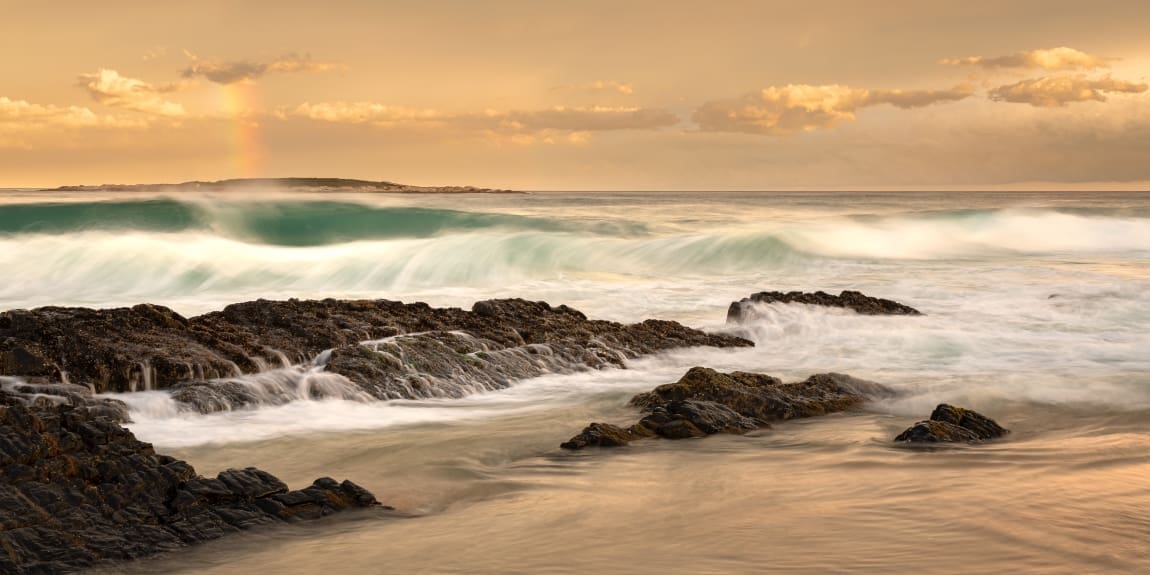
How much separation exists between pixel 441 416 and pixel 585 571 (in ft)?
13.8

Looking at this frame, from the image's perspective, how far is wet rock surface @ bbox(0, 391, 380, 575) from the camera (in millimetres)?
4637

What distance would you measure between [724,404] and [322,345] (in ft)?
13.6

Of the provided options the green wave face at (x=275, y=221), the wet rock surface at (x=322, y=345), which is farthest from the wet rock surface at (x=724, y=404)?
the green wave face at (x=275, y=221)

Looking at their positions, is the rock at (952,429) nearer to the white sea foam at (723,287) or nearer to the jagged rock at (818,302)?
the white sea foam at (723,287)

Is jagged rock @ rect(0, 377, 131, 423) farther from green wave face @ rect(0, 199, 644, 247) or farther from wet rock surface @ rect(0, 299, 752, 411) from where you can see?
green wave face @ rect(0, 199, 644, 247)

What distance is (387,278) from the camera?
79.8 feet

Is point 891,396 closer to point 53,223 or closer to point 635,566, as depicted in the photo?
point 635,566

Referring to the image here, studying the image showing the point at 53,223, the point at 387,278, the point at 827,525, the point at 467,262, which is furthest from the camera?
the point at 53,223

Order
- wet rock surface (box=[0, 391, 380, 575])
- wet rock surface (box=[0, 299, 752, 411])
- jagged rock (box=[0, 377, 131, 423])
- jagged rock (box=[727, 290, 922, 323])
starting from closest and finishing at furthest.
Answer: wet rock surface (box=[0, 391, 380, 575]) < jagged rock (box=[0, 377, 131, 423]) < wet rock surface (box=[0, 299, 752, 411]) < jagged rock (box=[727, 290, 922, 323])

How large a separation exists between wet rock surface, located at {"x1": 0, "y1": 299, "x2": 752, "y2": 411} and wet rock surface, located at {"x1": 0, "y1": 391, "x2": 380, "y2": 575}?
3.00 m

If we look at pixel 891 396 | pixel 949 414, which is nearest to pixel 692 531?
pixel 949 414

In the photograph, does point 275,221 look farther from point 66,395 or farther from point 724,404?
point 724,404

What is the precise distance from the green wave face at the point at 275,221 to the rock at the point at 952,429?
89.2ft

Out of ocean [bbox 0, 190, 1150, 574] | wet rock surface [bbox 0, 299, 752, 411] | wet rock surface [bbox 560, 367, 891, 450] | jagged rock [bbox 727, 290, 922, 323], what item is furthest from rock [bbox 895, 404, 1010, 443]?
jagged rock [bbox 727, 290, 922, 323]
